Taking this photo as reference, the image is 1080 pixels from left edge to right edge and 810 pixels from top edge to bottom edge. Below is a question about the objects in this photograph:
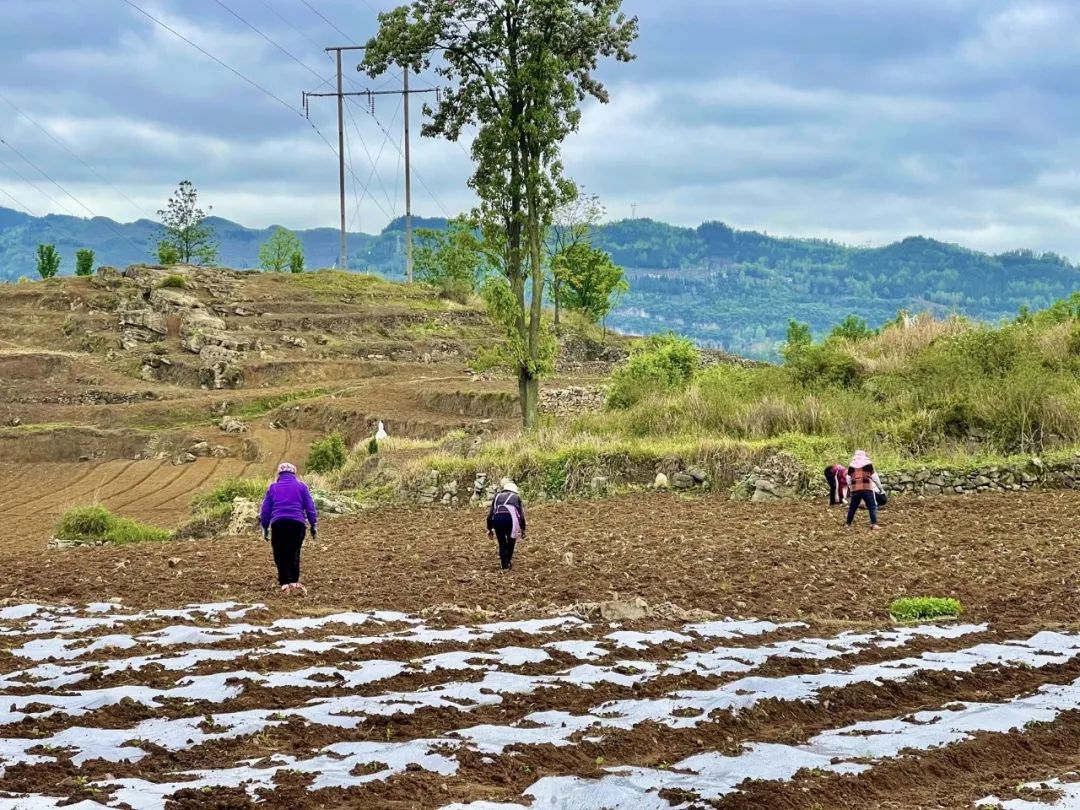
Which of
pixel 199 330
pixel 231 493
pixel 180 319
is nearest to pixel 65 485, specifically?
pixel 231 493

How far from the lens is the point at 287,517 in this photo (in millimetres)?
15727

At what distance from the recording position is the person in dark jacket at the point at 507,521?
1731 cm

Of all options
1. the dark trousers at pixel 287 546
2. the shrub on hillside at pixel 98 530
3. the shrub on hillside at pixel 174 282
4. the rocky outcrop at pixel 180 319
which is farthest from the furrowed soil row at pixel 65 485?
the shrub on hillside at pixel 174 282

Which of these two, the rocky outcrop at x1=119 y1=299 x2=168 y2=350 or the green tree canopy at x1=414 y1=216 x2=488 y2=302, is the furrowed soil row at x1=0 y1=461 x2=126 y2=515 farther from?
the green tree canopy at x1=414 y1=216 x2=488 y2=302

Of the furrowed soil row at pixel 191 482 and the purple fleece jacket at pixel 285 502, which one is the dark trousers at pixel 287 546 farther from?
the furrowed soil row at pixel 191 482

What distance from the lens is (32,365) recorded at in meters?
60.1

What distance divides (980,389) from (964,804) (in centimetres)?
2221

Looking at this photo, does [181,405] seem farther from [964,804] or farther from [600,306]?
[964,804]

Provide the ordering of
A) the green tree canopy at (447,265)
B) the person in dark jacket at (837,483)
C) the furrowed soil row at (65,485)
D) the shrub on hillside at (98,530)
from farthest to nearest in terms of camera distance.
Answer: the green tree canopy at (447,265), the furrowed soil row at (65,485), the shrub on hillside at (98,530), the person in dark jacket at (837,483)

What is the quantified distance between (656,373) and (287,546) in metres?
25.1

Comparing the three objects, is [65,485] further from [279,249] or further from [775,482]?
[279,249]

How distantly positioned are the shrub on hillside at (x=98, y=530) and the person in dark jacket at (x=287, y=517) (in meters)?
11.5

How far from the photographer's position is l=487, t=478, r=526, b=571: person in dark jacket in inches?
682

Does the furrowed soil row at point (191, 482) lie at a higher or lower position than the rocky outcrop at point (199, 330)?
lower
